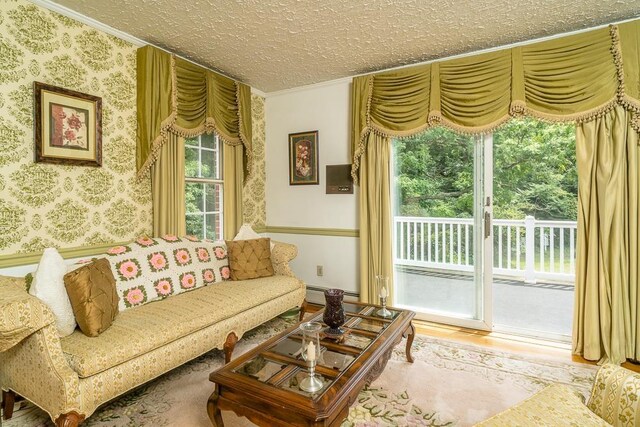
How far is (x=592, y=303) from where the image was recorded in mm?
2645

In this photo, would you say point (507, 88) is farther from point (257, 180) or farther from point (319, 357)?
point (257, 180)

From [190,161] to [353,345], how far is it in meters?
2.51

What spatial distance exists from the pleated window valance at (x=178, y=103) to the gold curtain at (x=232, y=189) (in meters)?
0.13

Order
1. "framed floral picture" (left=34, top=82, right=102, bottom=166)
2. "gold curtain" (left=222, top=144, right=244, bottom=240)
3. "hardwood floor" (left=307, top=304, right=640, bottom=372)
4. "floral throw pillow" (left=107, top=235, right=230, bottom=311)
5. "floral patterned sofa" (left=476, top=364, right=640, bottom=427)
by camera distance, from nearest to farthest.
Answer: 1. "floral patterned sofa" (left=476, top=364, right=640, bottom=427)
2. "framed floral picture" (left=34, top=82, right=102, bottom=166)
3. "floral throw pillow" (left=107, top=235, right=230, bottom=311)
4. "hardwood floor" (left=307, top=304, right=640, bottom=372)
5. "gold curtain" (left=222, top=144, right=244, bottom=240)

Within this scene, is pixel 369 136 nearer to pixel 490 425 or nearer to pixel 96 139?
pixel 96 139

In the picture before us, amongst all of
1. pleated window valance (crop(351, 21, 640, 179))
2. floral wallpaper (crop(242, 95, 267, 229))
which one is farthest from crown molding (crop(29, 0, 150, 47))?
pleated window valance (crop(351, 21, 640, 179))

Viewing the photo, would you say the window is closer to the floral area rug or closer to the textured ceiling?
the textured ceiling

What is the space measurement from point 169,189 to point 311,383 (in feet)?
7.48

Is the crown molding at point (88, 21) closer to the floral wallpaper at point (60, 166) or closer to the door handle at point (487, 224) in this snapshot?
the floral wallpaper at point (60, 166)

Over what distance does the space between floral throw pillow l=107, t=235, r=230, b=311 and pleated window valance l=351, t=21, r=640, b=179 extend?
5.76 feet

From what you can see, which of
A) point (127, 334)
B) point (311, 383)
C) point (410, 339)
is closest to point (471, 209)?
point (410, 339)

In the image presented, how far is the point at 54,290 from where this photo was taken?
1.86 m

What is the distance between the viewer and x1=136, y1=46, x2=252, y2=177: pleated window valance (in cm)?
289

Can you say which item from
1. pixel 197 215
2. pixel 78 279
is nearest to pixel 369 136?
pixel 197 215
